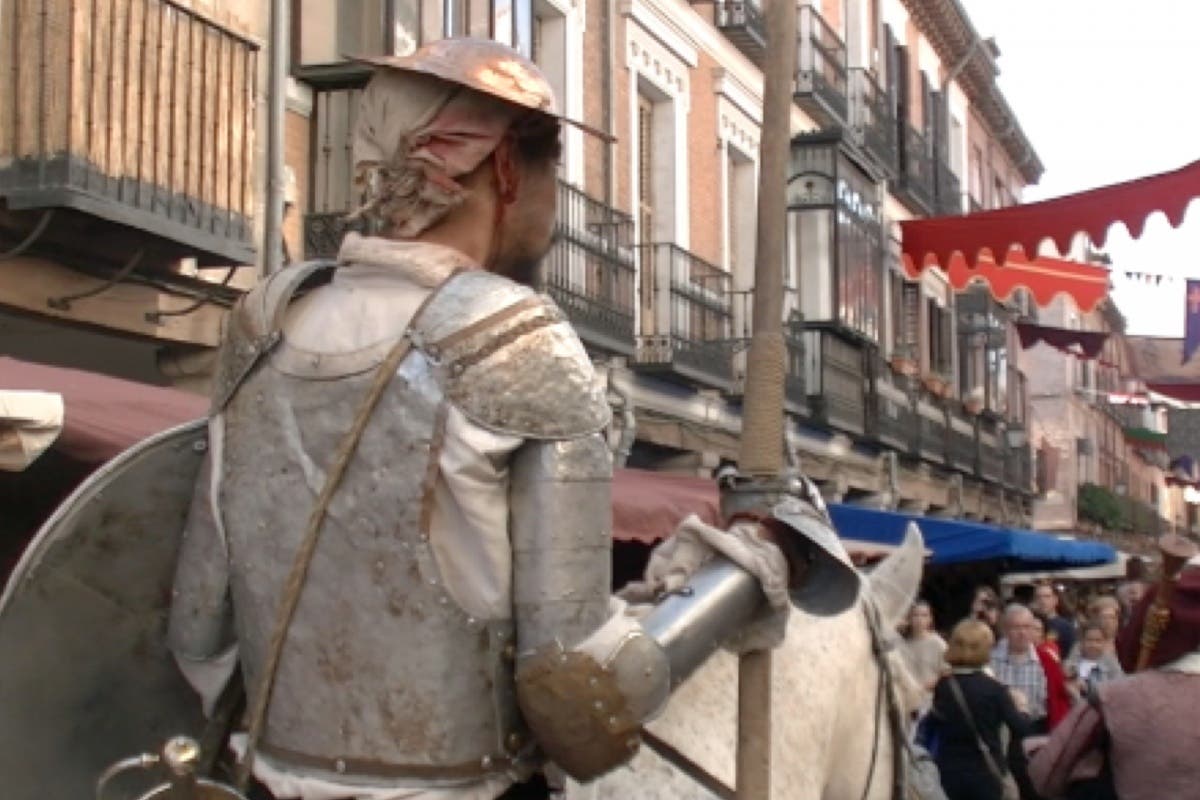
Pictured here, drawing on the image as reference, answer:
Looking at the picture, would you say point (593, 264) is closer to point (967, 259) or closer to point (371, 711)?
point (967, 259)

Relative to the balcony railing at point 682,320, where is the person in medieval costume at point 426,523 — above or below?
below

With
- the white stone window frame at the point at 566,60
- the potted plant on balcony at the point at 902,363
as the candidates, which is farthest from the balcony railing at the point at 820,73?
the white stone window frame at the point at 566,60

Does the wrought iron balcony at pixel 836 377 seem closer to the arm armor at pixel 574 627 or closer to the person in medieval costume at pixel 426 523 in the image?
the person in medieval costume at pixel 426 523

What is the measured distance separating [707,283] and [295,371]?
14.5 m

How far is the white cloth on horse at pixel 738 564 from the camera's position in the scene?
2605 mm

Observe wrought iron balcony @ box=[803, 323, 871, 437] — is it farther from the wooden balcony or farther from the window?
the wooden balcony

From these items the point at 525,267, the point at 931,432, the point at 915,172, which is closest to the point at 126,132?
the point at 525,267

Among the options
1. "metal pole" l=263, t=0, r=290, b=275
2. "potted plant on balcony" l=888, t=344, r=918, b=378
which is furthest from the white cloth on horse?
"potted plant on balcony" l=888, t=344, r=918, b=378

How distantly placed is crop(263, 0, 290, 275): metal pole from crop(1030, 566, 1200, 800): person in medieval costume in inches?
245

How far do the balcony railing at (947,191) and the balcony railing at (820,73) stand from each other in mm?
5996

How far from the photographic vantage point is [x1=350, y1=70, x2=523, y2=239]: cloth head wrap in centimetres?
242

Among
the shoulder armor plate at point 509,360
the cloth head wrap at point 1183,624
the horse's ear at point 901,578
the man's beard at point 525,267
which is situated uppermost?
the man's beard at point 525,267

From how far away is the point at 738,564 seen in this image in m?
2.60

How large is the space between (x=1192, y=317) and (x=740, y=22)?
4.88 m
